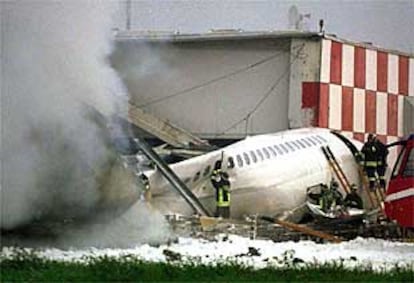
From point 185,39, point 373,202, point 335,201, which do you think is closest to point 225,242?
point 335,201

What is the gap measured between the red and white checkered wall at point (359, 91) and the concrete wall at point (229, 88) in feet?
1.92

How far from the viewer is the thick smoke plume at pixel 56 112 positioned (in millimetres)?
9992

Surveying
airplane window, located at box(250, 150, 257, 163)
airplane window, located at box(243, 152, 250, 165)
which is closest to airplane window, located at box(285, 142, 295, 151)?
airplane window, located at box(250, 150, 257, 163)

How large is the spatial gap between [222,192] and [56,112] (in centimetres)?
407

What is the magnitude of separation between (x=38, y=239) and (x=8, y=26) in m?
2.20

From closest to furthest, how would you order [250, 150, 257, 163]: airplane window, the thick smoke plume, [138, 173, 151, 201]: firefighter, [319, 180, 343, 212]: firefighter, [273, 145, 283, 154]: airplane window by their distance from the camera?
the thick smoke plume → [138, 173, 151, 201]: firefighter → [319, 180, 343, 212]: firefighter → [250, 150, 257, 163]: airplane window → [273, 145, 283, 154]: airplane window

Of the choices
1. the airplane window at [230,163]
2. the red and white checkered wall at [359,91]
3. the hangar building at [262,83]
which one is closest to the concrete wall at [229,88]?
the hangar building at [262,83]

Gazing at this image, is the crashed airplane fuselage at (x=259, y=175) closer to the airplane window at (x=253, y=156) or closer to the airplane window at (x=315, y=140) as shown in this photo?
the airplane window at (x=253, y=156)

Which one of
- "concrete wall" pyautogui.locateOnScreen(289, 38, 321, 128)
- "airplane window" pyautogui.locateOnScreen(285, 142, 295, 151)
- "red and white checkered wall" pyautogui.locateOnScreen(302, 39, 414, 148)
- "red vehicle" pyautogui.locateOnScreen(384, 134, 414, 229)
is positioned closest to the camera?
"red vehicle" pyautogui.locateOnScreen(384, 134, 414, 229)

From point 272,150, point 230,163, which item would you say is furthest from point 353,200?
point 230,163

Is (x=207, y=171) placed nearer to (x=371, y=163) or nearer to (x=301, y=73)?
(x=371, y=163)

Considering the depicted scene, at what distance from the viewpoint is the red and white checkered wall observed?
1789 centimetres

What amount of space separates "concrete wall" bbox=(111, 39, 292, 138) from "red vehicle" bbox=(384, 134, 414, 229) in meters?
4.86

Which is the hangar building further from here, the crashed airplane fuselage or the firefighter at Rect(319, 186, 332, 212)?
the firefighter at Rect(319, 186, 332, 212)
